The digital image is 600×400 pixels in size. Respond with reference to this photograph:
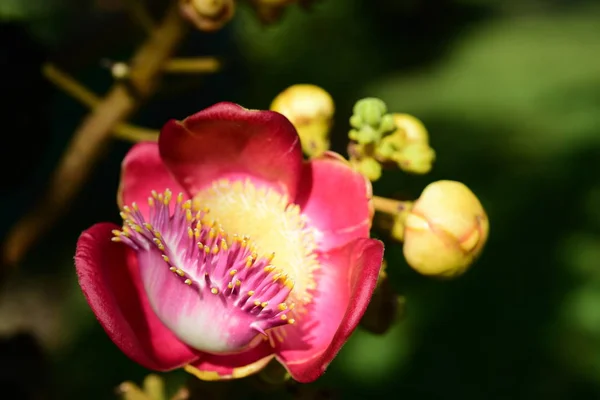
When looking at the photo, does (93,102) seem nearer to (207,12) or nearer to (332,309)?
(207,12)

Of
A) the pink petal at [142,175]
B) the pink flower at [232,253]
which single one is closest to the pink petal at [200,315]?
the pink flower at [232,253]

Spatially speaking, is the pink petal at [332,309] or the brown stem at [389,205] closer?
the pink petal at [332,309]

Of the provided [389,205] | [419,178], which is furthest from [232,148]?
[419,178]

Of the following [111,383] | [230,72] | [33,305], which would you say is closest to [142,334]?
[111,383]

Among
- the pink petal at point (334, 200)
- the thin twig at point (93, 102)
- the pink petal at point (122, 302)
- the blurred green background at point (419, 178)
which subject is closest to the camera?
the pink petal at point (122, 302)

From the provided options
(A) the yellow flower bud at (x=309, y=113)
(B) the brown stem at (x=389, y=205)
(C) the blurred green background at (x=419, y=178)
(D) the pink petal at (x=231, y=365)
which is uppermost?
(A) the yellow flower bud at (x=309, y=113)

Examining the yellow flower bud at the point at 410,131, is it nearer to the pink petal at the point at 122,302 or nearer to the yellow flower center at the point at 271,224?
the yellow flower center at the point at 271,224
